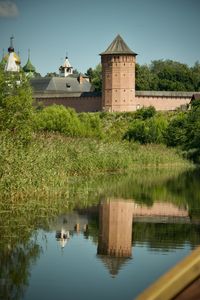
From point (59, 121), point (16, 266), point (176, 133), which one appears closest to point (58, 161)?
point (16, 266)

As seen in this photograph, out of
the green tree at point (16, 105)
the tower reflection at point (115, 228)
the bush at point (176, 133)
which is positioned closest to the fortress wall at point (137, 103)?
the bush at point (176, 133)

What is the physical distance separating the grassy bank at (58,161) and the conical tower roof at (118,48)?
82.0 feet

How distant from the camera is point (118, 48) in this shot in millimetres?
51594

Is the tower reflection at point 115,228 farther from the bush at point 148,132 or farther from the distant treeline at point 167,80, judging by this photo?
the distant treeline at point 167,80

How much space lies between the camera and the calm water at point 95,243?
6.00m

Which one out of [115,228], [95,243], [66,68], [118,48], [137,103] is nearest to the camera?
[95,243]

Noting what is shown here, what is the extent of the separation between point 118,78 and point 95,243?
42098mm

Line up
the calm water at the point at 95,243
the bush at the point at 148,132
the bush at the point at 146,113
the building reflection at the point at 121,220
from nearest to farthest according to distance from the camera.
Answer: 1. the calm water at the point at 95,243
2. the building reflection at the point at 121,220
3. the bush at the point at 148,132
4. the bush at the point at 146,113

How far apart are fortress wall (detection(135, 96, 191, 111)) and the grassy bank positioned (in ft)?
74.9

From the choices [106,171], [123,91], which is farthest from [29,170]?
[123,91]

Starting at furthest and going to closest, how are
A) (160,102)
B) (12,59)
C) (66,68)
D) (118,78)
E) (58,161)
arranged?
(66,68), (12,59), (118,78), (160,102), (58,161)

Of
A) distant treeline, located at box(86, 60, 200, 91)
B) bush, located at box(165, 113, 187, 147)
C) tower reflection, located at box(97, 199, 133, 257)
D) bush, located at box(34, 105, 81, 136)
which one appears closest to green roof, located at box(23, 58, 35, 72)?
distant treeline, located at box(86, 60, 200, 91)

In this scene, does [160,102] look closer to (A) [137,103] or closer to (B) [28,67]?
(A) [137,103]

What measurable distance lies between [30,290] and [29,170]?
19.3 ft
